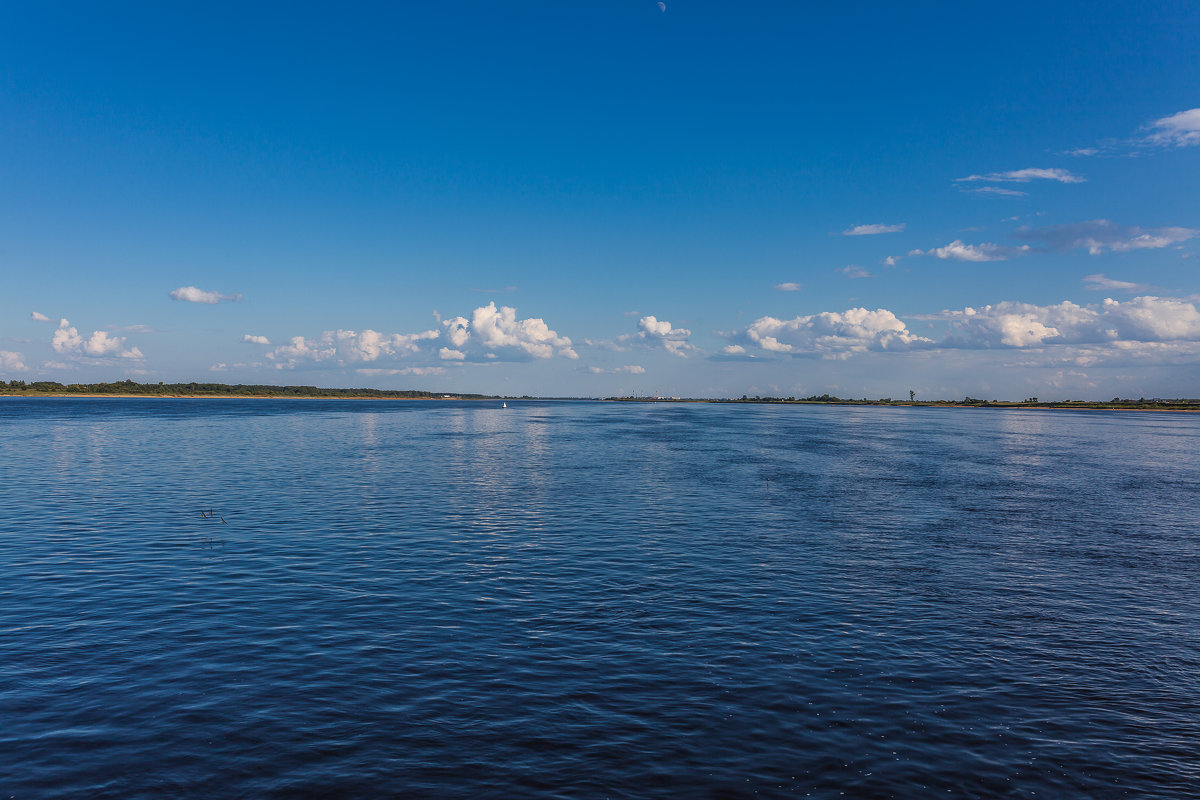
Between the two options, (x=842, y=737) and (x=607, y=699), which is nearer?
(x=842, y=737)

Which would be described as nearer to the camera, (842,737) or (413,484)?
(842,737)

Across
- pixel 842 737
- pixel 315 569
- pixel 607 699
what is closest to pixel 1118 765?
pixel 842 737

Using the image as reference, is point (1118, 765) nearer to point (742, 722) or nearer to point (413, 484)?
point (742, 722)

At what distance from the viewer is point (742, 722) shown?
1734 centimetres

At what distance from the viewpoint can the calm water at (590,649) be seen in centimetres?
1527

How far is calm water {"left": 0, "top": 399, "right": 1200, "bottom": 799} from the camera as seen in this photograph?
15273 mm

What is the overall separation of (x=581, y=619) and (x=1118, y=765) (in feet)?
54.3

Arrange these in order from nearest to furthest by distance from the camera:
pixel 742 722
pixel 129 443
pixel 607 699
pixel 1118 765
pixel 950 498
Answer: pixel 1118 765
pixel 742 722
pixel 607 699
pixel 950 498
pixel 129 443

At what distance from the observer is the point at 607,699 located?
18.5 m

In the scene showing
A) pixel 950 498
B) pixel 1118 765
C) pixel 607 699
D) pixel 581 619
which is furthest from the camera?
pixel 950 498

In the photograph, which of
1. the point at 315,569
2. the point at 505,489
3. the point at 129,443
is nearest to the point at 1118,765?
the point at 315,569

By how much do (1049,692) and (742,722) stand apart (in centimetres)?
Answer: 1021

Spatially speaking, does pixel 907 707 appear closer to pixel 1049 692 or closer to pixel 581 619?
pixel 1049 692

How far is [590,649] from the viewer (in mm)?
22141
